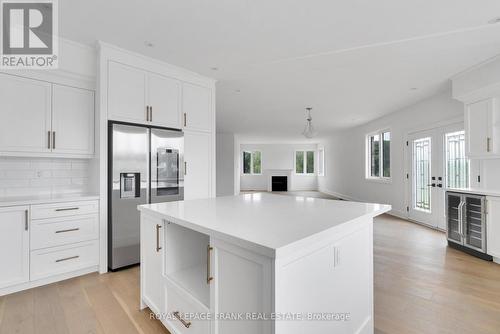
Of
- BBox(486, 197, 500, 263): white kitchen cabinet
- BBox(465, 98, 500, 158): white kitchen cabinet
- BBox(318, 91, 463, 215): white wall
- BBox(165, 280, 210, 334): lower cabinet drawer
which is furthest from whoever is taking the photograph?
BBox(318, 91, 463, 215): white wall

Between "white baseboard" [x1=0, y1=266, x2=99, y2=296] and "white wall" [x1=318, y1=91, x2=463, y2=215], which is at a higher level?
"white wall" [x1=318, y1=91, x2=463, y2=215]

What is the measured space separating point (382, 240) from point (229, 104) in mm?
3929

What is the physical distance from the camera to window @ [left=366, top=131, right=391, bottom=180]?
21.9 ft

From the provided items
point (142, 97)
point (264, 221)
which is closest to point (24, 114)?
point (142, 97)

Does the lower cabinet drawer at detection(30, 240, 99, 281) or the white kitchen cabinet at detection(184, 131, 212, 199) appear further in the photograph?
the white kitchen cabinet at detection(184, 131, 212, 199)

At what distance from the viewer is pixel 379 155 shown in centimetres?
714

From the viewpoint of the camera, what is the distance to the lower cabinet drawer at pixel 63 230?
2441 mm

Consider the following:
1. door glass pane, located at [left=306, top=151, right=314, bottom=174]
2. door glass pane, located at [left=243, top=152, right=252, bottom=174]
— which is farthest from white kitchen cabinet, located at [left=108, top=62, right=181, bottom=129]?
door glass pane, located at [left=306, top=151, right=314, bottom=174]

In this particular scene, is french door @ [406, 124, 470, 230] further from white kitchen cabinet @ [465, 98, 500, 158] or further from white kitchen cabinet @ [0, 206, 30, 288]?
white kitchen cabinet @ [0, 206, 30, 288]

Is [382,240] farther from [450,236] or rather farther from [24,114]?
[24,114]

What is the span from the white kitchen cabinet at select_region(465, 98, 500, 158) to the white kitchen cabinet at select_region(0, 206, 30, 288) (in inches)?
217

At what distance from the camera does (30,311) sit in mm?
2029

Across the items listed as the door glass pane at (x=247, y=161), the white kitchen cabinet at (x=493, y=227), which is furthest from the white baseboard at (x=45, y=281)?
the door glass pane at (x=247, y=161)

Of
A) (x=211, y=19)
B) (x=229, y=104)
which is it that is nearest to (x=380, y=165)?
(x=229, y=104)
